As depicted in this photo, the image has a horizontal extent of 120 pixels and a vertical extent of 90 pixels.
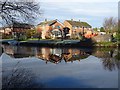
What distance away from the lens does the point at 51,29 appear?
7956cm

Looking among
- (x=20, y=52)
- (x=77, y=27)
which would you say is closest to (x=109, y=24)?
(x=77, y=27)

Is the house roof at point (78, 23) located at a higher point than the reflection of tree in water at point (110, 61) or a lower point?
higher

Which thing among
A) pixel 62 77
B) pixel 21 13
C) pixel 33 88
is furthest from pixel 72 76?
pixel 21 13

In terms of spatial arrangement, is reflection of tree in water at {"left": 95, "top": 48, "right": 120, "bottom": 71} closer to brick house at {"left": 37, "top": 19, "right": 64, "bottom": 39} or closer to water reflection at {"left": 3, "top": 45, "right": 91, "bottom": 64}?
water reflection at {"left": 3, "top": 45, "right": 91, "bottom": 64}

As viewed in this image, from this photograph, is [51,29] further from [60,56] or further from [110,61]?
[110,61]

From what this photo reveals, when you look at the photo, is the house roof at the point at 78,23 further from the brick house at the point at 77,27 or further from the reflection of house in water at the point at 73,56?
the reflection of house in water at the point at 73,56

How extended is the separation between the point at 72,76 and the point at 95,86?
3.47 m

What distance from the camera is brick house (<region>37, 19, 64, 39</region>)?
255 feet

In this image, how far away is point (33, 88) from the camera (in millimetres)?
12078

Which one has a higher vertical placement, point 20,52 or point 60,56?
point 20,52

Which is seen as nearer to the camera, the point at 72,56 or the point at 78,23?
the point at 72,56

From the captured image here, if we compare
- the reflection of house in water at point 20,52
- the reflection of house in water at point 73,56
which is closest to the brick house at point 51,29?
the reflection of house in water at point 20,52

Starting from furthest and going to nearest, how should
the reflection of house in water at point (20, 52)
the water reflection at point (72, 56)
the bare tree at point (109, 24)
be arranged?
the bare tree at point (109, 24) → the reflection of house in water at point (20, 52) → the water reflection at point (72, 56)

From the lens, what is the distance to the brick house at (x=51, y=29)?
77.8m
